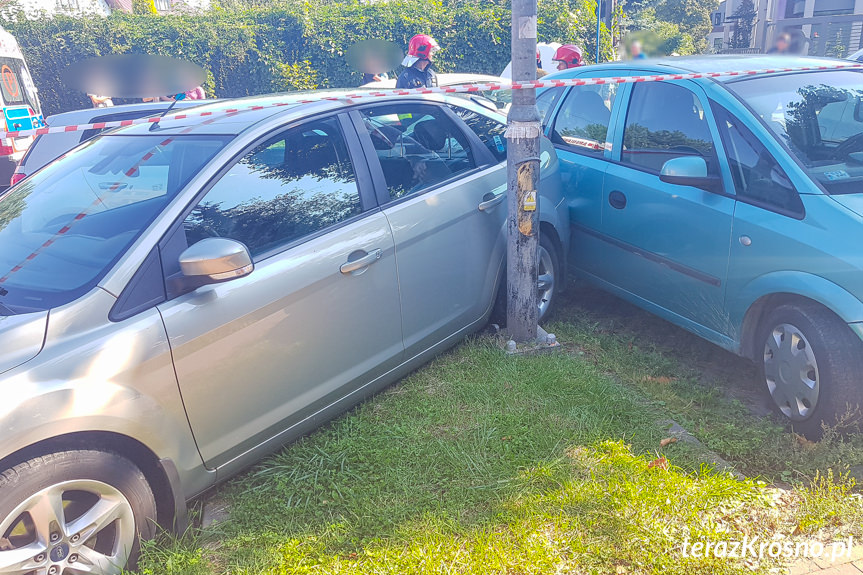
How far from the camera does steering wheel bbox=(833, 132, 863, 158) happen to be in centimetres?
342

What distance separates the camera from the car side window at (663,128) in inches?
149

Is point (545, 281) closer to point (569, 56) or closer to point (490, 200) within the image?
point (490, 200)

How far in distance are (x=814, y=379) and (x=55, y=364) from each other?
3125mm

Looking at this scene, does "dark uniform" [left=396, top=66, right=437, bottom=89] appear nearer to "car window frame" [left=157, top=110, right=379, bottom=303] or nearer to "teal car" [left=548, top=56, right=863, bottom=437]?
"teal car" [left=548, top=56, right=863, bottom=437]

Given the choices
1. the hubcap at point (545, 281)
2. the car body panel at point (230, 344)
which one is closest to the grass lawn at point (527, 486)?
the car body panel at point (230, 344)

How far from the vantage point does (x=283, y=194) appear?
9.73 ft

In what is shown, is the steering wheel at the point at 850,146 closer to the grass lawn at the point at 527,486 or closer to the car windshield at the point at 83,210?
the grass lawn at the point at 527,486

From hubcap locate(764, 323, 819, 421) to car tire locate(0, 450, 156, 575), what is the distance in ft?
9.38

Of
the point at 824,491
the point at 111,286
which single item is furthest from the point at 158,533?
the point at 824,491

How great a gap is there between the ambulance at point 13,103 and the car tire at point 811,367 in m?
9.54

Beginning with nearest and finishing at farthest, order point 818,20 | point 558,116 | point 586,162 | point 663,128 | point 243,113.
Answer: point 243,113 < point 663,128 < point 586,162 < point 558,116 < point 818,20

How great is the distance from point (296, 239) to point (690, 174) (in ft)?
6.92

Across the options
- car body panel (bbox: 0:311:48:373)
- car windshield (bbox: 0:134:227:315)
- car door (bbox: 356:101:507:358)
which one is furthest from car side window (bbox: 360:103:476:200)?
car body panel (bbox: 0:311:48:373)

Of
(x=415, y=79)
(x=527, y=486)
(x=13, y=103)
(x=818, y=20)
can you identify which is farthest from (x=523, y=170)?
(x=818, y=20)
